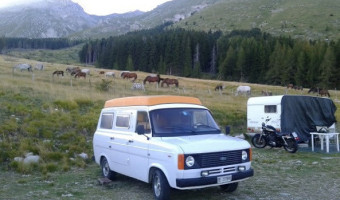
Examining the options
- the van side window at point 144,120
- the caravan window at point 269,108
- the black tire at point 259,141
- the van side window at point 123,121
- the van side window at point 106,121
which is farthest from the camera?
the caravan window at point 269,108

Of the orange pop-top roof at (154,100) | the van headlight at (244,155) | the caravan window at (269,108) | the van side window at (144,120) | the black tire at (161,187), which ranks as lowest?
the black tire at (161,187)

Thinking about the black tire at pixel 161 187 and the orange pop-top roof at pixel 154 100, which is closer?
the black tire at pixel 161 187

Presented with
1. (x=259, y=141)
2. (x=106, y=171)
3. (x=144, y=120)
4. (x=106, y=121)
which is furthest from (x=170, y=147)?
(x=259, y=141)

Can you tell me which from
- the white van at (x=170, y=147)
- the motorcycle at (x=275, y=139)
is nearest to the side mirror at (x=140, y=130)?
the white van at (x=170, y=147)

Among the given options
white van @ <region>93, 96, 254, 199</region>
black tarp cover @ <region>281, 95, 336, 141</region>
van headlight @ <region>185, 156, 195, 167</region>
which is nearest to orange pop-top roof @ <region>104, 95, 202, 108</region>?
white van @ <region>93, 96, 254, 199</region>

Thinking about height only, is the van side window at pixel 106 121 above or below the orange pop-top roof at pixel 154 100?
below

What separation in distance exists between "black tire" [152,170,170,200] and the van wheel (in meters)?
2.40

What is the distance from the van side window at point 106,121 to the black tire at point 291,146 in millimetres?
8888

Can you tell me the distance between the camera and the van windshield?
27.5 feet

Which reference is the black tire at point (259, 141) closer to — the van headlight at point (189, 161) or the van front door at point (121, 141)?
the van front door at point (121, 141)

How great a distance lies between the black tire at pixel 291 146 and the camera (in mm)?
15789

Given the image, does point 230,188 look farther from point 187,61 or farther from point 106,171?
point 187,61

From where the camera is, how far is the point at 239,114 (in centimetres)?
2420

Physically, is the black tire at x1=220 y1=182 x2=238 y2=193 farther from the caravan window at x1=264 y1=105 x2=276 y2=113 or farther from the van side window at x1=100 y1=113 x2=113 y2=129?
the caravan window at x1=264 y1=105 x2=276 y2=113
